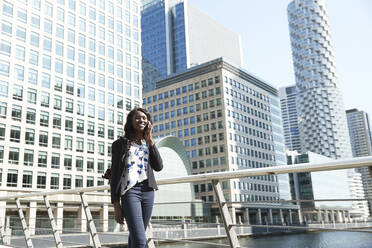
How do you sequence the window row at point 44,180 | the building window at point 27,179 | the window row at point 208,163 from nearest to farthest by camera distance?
1. the window row at point 44,180
2. the building window at point 27,179
3. the window row at point 208,163

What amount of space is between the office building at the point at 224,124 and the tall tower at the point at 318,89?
51450mm

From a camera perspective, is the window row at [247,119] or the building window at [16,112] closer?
the building window at [16,112]

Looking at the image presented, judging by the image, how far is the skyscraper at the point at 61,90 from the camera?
148 feet

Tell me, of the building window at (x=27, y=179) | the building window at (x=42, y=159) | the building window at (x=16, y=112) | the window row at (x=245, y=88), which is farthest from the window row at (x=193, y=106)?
the building window at (x=27, y=179)

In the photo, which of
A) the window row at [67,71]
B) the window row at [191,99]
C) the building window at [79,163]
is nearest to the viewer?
the window row at [67,71]

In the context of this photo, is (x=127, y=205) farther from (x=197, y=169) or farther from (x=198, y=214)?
(x=197, y=169)

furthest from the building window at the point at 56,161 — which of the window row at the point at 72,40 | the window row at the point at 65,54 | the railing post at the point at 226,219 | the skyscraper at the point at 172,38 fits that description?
Result: the skyscraper at the point at 172,38

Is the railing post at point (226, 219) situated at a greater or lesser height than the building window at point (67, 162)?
lesser

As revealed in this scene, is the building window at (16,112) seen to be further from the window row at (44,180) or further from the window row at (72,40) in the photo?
the window row at (72,40)

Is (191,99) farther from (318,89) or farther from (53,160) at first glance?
(318,89)

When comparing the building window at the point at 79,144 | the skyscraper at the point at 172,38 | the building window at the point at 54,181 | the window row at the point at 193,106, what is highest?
the skyscraper at the point at 172,38

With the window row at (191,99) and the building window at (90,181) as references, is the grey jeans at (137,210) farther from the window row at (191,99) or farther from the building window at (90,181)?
the window row at (191,99)

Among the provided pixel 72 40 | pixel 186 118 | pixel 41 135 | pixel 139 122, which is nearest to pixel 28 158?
pixel 41 135

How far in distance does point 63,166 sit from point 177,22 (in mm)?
89736
